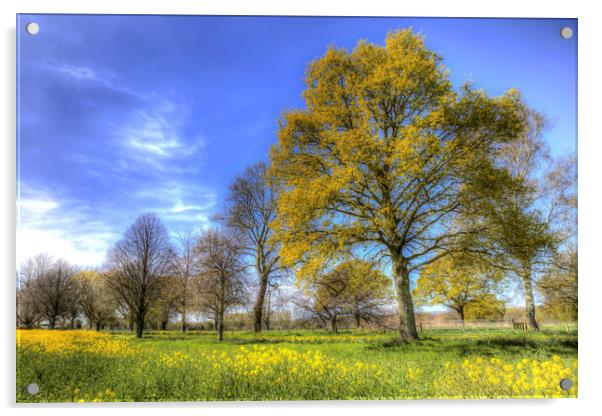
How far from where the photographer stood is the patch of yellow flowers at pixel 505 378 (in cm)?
575

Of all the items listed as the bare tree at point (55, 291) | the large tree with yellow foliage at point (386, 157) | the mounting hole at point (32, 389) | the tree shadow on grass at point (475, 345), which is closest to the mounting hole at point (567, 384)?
the tree shadow on grass at point (475, 345)

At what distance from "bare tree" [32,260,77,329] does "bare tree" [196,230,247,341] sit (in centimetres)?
154

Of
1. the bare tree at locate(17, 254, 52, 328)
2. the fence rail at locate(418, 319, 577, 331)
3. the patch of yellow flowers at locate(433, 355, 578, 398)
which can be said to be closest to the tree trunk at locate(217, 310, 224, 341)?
the bare tree at locate(17, 254, 52, 328)

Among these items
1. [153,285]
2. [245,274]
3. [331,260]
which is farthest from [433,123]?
[153,285]

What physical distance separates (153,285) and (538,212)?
16.0ft

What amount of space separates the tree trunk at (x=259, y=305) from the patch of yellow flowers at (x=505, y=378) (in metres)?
2.25

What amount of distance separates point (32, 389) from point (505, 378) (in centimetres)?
564

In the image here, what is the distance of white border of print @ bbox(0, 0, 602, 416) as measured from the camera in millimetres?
5652

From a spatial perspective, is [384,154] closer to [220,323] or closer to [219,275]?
[219,275]

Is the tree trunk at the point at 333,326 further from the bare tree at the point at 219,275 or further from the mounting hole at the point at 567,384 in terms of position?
the mounting hole at the point at 567,384

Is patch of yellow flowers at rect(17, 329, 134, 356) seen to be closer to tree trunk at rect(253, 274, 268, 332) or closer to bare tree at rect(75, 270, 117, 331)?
bare tree at rect(75, 270, 117, 331)

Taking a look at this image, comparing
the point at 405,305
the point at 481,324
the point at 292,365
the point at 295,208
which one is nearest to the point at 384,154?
the point at 295,208

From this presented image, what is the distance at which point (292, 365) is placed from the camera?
19.0 feet

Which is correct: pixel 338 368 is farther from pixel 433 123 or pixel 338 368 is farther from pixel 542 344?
pixel 433 123
